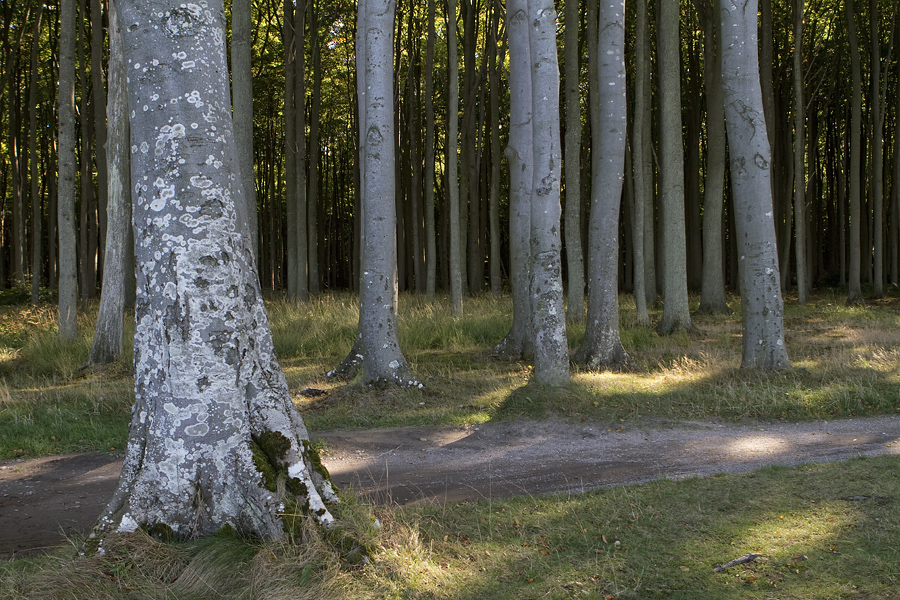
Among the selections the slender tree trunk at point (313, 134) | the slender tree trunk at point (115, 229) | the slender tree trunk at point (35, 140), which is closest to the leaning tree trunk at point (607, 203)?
the slender tree trunk at point (115, 229)

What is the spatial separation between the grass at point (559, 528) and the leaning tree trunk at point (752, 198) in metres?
0.55

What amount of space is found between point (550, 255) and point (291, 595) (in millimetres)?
6254

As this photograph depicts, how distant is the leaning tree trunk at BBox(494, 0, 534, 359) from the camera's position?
35.6 feet

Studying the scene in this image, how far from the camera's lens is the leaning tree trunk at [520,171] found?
1085 centimetres

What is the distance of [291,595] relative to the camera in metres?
3.36

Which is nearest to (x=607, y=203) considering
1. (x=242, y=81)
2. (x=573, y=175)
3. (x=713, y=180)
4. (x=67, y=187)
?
(x=573, y=175)

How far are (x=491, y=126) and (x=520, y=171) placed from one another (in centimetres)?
1186

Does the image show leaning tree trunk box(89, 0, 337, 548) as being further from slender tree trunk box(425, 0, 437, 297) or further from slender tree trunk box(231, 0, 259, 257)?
slender tree trunk box(425, 0, 437, 297)

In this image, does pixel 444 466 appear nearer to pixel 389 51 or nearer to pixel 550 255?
pixel 550 255

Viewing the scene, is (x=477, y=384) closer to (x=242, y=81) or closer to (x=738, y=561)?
(x=738, y=561)

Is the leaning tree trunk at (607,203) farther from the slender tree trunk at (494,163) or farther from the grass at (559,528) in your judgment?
the slender tree trunk at (494,163)

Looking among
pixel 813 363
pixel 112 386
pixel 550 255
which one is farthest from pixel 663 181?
pixel 112 386

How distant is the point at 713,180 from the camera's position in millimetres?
16312

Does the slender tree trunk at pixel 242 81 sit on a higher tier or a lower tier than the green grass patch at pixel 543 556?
higher
